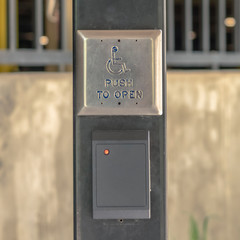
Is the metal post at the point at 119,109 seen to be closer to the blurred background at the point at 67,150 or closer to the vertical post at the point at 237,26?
the blurred background at the point at 67,150

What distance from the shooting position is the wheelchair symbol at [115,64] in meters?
1.63

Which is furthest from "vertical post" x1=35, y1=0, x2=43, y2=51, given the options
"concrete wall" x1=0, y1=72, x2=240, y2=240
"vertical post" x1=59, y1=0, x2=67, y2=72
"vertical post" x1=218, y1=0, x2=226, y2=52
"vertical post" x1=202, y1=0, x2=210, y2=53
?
"vertical post" x1=218, y1=0, x2=226, y2=52

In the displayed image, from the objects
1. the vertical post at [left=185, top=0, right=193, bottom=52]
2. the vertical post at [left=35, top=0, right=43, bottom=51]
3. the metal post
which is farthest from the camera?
the vertical post at [left=185, top=0, right=193, bottom=52]

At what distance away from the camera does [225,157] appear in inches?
188

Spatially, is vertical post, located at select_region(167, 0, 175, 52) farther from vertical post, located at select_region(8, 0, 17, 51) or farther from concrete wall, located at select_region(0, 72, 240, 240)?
vertical post, located at select_region(8, 0, 17, 51)

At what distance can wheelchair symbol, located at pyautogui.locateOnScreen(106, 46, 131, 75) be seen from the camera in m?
1.63

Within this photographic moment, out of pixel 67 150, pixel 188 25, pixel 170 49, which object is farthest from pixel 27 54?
pixel 188 25

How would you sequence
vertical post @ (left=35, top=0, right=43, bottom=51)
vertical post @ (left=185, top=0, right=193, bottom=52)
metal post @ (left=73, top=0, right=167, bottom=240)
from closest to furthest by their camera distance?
metal post @ (left=73, top=0, right=167, bottom=240) < vertical post @ (left=35, top=0, right=43, bottom=51) < vertical post @ (left=185, top=0, right=193, bottom=52)

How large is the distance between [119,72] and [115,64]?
3cm

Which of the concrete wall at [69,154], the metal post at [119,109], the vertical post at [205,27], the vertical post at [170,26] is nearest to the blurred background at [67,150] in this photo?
the concrete wall at [69,154]

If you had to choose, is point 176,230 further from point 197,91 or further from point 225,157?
point 197,91

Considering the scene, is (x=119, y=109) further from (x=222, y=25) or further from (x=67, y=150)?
(x=222, y=25)

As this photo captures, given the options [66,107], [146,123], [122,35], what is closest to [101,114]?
[146,123]

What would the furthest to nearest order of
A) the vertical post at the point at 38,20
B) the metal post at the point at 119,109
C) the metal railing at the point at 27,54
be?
1. the vertical post at the point at 38,20
2. the metal railing at the point at 27,54
3. the metal post at the point at 119,109
